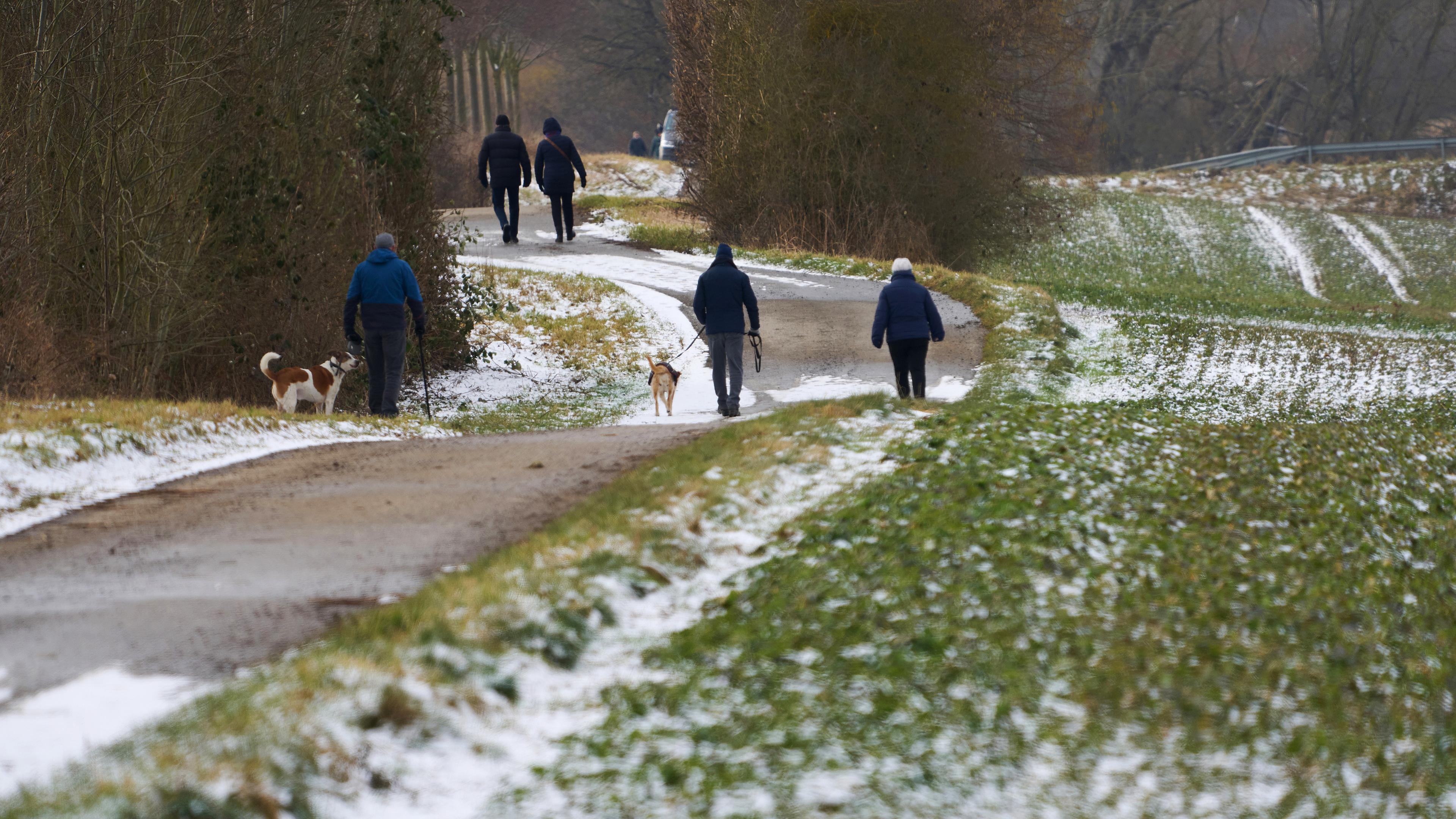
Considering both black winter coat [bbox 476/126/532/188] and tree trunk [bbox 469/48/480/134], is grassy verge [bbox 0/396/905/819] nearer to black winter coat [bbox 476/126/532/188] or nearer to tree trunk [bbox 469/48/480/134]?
black winter coat [bbox 476/126/532/188]

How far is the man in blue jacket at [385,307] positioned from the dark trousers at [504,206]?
10813mm

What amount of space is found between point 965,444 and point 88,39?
772 centimetres

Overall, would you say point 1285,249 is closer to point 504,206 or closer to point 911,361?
point 504,206

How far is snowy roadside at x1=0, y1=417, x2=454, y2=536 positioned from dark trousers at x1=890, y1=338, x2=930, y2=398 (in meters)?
5.23

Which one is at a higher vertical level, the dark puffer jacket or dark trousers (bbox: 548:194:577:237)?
the dark puffer jacket

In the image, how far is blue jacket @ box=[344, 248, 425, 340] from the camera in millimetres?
12664

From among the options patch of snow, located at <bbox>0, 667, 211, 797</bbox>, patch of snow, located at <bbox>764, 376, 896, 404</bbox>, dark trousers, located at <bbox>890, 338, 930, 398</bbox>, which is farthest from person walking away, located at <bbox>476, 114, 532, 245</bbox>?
patch of snow, located at <bbox>0, 667, 211, 797</bbox>

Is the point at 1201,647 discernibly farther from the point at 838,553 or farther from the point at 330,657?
the point at 330,657

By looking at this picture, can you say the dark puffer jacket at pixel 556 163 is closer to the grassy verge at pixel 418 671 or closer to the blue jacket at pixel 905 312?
the blue jacket at pixel 905 312

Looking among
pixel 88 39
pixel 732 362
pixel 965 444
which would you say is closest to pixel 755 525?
pixel 965 444

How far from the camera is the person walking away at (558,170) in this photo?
75.3 feet

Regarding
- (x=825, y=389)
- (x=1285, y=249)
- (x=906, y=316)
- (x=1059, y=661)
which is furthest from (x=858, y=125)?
(x=1285, y=249)

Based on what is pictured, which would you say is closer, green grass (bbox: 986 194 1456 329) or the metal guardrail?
green grass (bbox: 986 194 1456 329)

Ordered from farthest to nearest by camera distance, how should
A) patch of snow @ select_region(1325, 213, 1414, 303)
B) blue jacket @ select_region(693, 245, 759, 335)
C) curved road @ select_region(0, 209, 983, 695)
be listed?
patch of snow @ select_region(1325, 213, 1414, 303), blue jacket @ select_region(693, 245, 759, 335), curved road @ select_region(0, 209, 983, 695)
